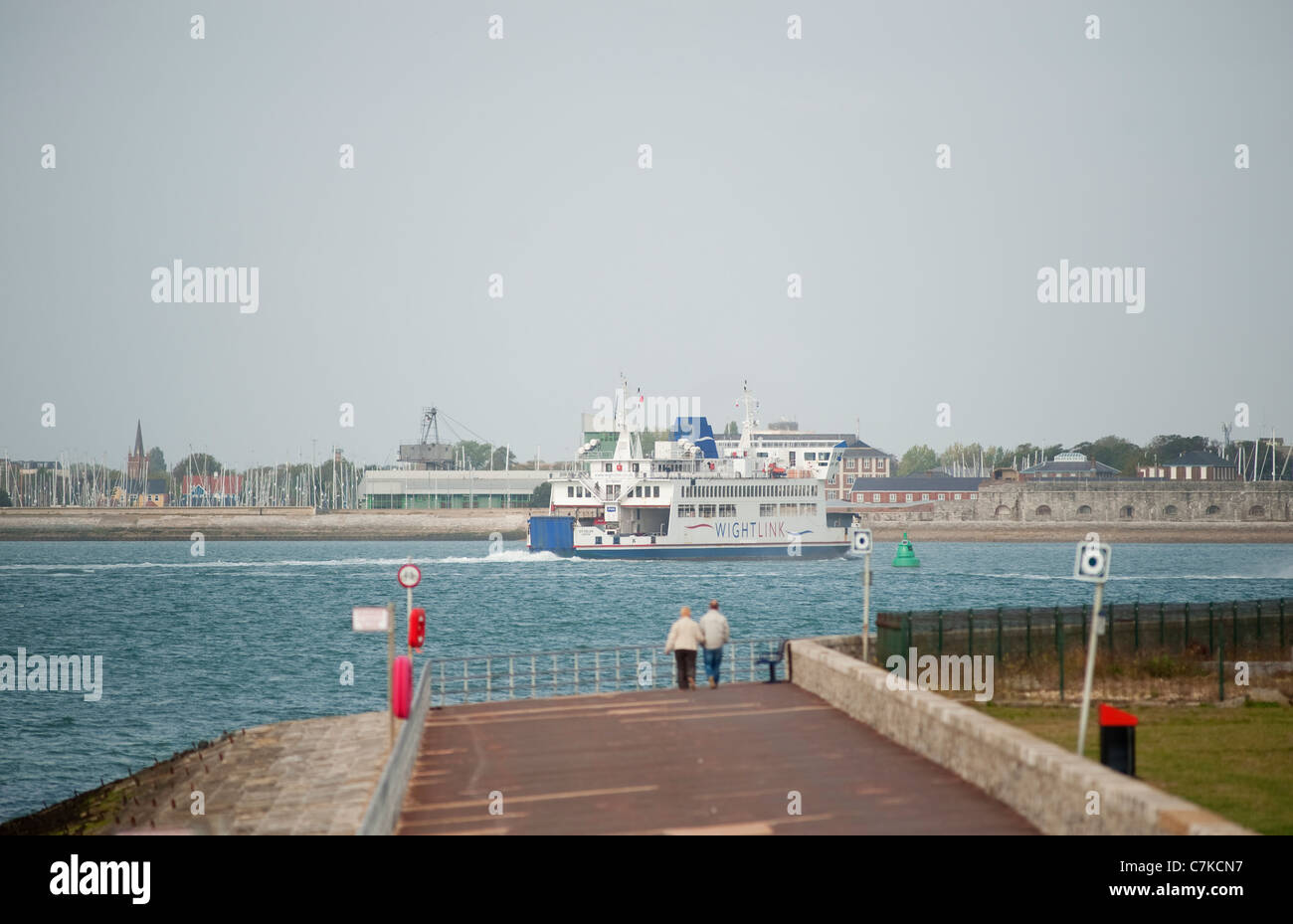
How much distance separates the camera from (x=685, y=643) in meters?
19.6

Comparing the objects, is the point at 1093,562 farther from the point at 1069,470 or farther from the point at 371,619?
the point at 1069,470

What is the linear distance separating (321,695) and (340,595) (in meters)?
35.2

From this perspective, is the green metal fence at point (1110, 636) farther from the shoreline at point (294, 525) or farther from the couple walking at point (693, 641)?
the shoreline at point (294, 525)

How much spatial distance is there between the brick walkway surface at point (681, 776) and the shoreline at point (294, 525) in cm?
12743

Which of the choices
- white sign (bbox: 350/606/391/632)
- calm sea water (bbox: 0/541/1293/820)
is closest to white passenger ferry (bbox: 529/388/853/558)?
calm sea water (bbox: 0/541/1293/820)

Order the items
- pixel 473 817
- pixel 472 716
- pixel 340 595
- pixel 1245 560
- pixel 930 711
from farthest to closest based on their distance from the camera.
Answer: pixel 1245 560 → pixel 340 595 → pixel 472 716 → pixel 930 711 → pixel 473 817

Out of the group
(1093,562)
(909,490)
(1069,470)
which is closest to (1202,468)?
(1069,470)

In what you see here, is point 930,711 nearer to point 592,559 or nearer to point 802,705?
point 802,705

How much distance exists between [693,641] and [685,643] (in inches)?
4.9

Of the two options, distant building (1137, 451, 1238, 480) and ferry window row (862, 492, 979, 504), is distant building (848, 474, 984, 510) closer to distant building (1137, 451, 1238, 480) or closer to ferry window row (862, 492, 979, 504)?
ferry window row (862, 492, 979, 504)

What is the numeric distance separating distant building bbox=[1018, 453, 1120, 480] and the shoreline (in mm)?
14277

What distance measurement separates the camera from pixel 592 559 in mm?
93875

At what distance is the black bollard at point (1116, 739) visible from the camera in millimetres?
13227
